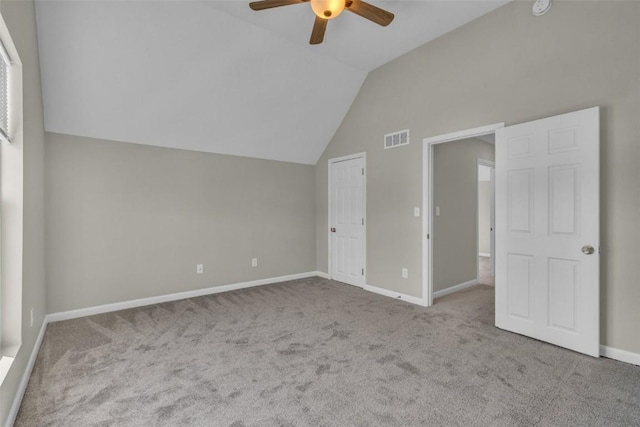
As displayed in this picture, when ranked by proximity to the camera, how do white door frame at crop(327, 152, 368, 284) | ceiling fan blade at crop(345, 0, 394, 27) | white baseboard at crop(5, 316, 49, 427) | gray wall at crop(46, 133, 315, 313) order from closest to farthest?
1. white baseboard at crop(5, 316, 49, 427)
2. ceiling fan blade at crop(345, 0, 394, 27)
3. gray wall at crop(46, 133, 315, 313)
4. white door frame at crop(327, 152, 368, 284)

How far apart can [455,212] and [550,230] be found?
1.81 metres

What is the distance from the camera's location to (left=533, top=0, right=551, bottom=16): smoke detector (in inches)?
107

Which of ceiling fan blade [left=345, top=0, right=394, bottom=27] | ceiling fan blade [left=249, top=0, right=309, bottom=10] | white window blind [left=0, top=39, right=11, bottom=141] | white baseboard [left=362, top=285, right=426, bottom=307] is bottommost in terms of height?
white baseboard [left=362, top=285, right=426, bottom=307]

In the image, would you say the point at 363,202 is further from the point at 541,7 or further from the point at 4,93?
the point at 4,93

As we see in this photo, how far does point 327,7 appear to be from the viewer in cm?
209

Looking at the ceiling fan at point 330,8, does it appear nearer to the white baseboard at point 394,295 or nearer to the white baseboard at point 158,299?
the white baseboard at point 394,295

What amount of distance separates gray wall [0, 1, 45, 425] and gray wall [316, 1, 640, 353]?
12.0 ft

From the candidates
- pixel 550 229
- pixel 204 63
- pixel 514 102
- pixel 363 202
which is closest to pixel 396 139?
pixel 363 202

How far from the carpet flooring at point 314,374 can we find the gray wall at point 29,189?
0.77 ft

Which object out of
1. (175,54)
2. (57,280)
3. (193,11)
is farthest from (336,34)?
(57,280)

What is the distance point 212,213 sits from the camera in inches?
172

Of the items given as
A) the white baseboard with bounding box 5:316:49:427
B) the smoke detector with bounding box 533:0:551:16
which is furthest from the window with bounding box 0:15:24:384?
the smoke detector with bounding box 533:0:551:16

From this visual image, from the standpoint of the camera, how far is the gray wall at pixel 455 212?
421 centimetres

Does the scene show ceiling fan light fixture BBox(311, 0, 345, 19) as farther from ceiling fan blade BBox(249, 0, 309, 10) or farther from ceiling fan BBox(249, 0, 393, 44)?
ceiling fan blade BBox(249, 0, 309, 10)
